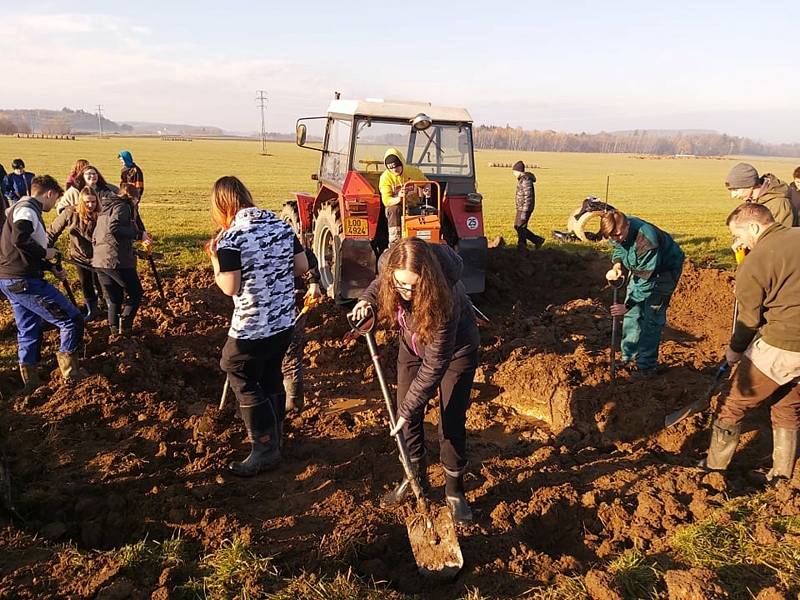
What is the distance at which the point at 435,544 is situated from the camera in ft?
9.44

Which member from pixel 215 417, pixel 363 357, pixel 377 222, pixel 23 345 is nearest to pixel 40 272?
pixel 23 345

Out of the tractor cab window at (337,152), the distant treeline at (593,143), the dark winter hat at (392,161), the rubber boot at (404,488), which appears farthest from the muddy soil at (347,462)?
the distant treeline at (593,143)

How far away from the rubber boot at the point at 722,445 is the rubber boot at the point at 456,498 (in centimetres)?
177

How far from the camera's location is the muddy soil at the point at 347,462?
2965mm

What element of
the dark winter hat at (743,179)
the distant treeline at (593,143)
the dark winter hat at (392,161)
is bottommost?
the dark winter hat at (743,179)

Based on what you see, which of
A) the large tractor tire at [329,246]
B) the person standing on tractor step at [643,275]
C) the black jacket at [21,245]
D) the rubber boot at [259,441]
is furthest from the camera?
the large tractor tire at [329,246]

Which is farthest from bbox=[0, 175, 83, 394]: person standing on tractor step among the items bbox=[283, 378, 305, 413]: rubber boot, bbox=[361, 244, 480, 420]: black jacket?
bbox=[361, 244, 480, 420]: black jacket

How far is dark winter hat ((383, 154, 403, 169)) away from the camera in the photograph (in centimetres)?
587

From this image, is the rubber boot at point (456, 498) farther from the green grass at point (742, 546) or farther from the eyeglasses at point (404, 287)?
the eyeglasses at point (404, 287)

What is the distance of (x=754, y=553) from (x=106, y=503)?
143 inches

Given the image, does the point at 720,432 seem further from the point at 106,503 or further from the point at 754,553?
Result: the point at 106,503

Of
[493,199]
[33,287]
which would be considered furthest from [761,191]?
[493,199]

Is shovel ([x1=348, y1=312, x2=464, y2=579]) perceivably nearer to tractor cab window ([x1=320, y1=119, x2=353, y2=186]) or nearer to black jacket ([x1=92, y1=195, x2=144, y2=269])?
black jacket ([x1=92, y1=195, x2=144, y2=269])

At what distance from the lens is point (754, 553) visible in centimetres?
283
